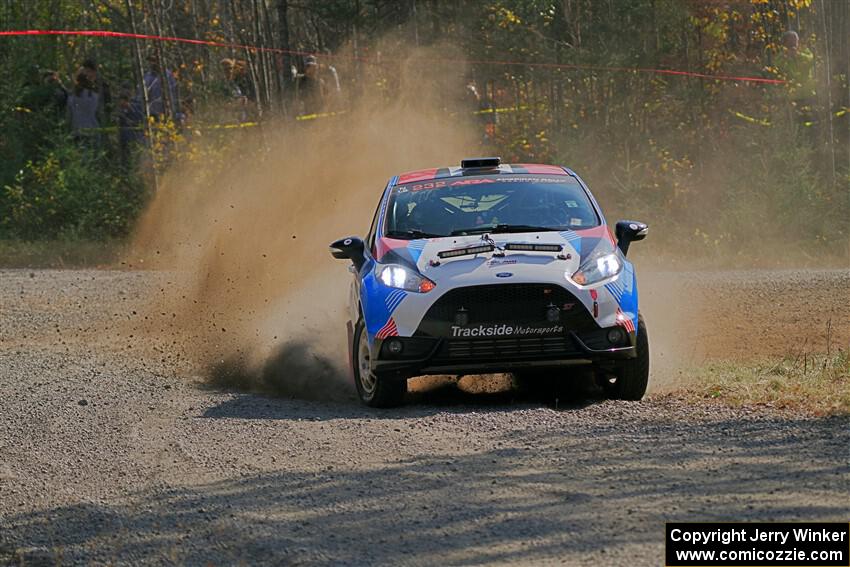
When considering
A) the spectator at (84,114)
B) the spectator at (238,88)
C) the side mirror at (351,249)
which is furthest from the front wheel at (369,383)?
the spectator at (84,114)

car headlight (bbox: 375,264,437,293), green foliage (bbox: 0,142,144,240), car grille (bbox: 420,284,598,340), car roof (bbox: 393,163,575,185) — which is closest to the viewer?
car grille (bbox: 420,284,598,340)

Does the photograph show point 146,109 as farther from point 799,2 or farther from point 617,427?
point 617,427

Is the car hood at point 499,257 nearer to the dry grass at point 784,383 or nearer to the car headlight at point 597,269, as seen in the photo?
the car headlight at point 597,269

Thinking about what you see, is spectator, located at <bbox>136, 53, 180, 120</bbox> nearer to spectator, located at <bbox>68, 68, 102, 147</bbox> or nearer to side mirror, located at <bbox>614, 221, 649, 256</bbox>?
spectator, located at <bbox>68, 68, 102, 147</bbox>

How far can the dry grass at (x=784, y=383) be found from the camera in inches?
359

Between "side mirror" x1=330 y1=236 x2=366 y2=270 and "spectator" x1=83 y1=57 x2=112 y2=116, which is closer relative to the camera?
"side mirror" x1=330 y1=236 x2=366 y2=270

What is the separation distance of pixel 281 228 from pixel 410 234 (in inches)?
314

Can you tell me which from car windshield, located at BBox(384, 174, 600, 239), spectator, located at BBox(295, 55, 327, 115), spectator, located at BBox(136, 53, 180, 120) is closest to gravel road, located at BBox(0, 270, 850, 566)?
car windshield, located at BBox(384, 174, 600, 239)

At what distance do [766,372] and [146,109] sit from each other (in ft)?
54.8

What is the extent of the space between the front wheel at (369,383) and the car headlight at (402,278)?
1.23 ft

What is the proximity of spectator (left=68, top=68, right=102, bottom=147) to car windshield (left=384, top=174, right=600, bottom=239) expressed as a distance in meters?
16.3

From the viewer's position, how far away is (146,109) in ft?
82.4

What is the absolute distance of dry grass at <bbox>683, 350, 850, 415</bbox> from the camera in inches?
359

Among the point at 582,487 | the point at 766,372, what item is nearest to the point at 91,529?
the point at 582,487
